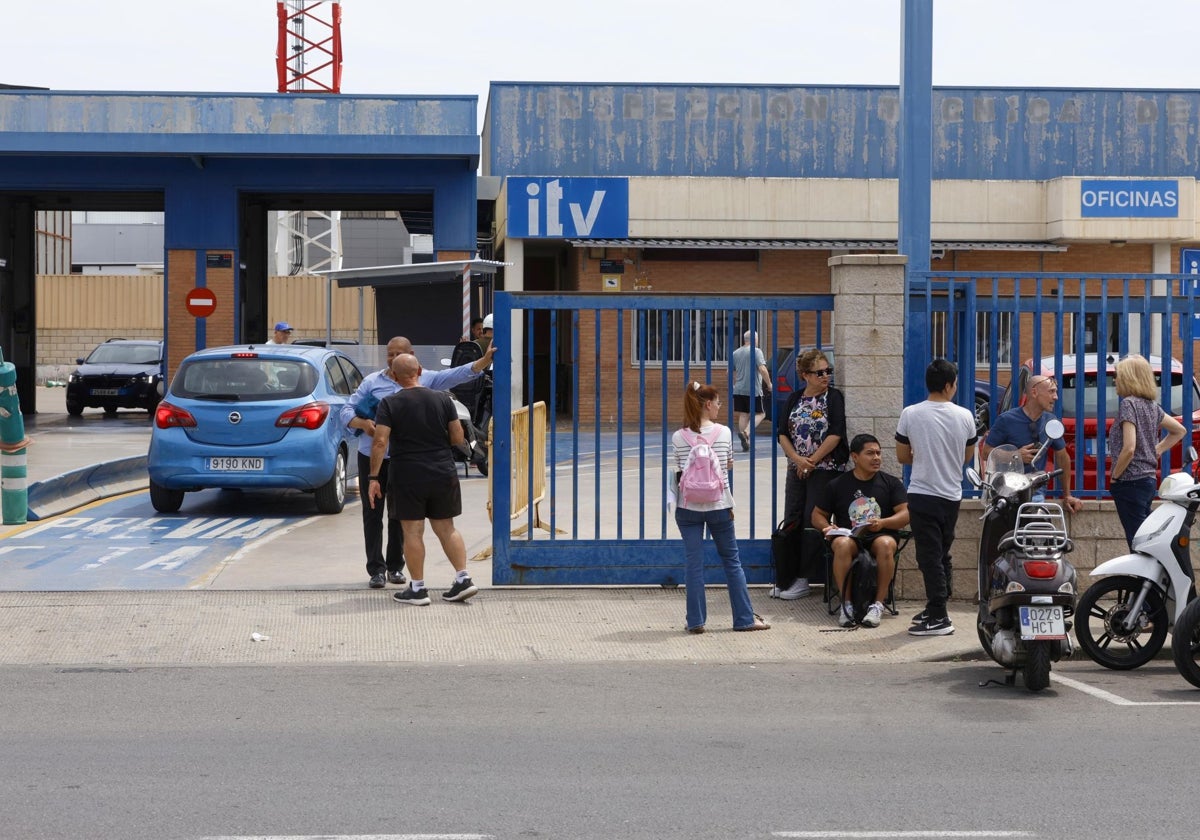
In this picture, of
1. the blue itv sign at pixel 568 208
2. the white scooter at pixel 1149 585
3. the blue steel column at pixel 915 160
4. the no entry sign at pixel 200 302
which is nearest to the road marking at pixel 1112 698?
the white scooter at pixel 1149 585

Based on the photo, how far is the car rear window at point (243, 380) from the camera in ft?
45.0

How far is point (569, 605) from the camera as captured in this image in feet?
31.7

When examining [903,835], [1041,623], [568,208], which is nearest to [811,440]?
[1041,623]

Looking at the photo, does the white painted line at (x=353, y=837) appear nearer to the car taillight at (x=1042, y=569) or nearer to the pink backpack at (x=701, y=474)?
the car taillight at (x=1042, y=569)

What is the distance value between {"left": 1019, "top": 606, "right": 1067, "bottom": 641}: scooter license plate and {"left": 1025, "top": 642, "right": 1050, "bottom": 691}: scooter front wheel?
79mm

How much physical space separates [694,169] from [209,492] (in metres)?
17.4

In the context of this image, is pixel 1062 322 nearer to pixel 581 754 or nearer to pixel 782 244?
pixel 581 754

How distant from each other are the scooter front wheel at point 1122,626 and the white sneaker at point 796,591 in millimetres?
2050

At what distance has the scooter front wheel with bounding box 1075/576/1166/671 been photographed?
8023 millimetres

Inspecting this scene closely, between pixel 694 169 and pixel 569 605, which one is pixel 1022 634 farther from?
pixel 694 169

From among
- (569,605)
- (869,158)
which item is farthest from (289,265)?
(569,605)

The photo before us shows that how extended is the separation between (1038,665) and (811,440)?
2588 millimetres

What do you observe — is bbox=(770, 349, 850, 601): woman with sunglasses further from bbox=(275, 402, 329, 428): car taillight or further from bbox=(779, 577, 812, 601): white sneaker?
bbox=(275, 402, 329, 428): car taillight

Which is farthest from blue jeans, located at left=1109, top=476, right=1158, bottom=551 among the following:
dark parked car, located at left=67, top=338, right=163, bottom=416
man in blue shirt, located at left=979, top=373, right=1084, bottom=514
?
dark parked car, located at left=67, top=338, right=163, bottom=416
